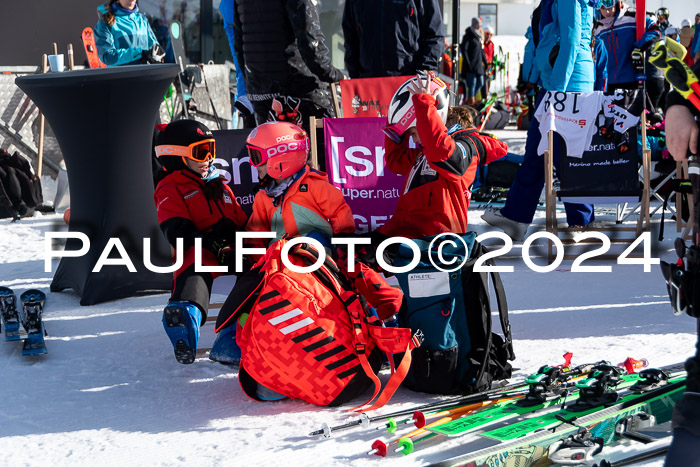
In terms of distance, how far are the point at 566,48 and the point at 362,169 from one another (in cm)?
205

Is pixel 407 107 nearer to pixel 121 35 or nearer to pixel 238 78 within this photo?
pixel 238 78

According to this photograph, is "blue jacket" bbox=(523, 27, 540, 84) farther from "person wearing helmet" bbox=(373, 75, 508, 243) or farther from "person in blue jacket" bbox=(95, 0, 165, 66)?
"person in blue jacket" bbox=(95, 0, 165, 66)

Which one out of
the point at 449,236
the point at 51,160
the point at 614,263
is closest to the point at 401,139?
the point at 449,236

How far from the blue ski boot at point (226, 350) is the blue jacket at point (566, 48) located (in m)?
3.76

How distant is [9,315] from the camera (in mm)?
4684

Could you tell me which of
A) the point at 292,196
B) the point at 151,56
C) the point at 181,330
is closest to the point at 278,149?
the point at 292,196

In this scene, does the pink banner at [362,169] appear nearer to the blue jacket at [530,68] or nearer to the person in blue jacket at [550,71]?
the person in blue jacket at [550,71]

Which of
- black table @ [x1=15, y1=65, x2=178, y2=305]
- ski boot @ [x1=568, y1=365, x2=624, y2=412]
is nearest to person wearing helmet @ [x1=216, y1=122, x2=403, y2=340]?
ski boot @ [x1=568, y1=365, x2=624, y2=412]

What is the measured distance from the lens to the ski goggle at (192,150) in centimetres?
450

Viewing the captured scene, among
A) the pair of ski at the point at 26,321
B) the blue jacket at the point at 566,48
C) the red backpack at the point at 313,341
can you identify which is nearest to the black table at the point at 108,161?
the pair of ski at the point at 26,321

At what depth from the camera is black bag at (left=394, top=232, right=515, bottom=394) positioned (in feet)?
11.8

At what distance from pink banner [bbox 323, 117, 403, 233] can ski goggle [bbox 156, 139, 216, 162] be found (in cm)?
121

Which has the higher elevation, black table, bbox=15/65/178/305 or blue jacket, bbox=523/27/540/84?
blue jacket, bbox=523/27/540/84

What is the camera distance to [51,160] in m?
10.6
